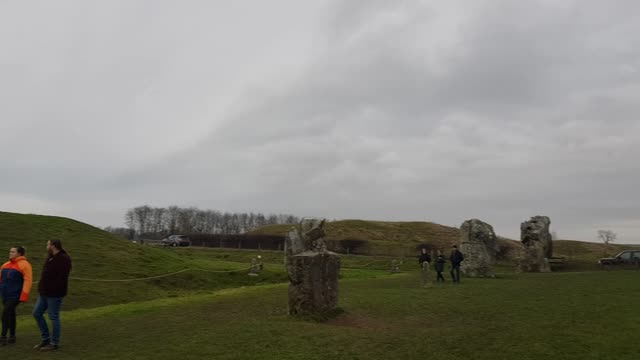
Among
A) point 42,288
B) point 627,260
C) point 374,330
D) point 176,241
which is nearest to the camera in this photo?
point 42,288

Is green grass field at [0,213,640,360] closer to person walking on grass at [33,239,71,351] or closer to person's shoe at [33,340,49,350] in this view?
person's shoe at [33,340,49,350]

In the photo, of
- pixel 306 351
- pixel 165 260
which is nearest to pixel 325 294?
pixel 306 351

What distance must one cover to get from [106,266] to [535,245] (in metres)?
29.9

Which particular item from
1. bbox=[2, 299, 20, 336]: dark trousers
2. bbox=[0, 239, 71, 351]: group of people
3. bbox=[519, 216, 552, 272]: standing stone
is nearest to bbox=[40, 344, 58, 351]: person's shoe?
bbox=[0, 239, 71, 351]: group of people

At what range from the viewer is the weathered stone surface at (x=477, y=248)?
34906 mm

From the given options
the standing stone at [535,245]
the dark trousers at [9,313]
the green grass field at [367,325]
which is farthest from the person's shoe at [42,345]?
the standing stone at [535,245]

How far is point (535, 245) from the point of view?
40531 millimetres

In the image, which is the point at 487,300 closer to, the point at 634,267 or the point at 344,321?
the point at 344,321

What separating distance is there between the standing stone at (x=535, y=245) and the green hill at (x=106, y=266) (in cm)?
1853

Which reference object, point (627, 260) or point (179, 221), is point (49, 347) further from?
point (179, 221)

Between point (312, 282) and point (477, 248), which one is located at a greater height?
point (477, 248)

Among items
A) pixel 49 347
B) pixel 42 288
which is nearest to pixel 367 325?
pixel 49 347

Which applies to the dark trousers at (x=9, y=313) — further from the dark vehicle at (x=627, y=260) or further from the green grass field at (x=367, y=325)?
the dark vehicle at (x=627, y=260)

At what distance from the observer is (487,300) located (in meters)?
20.0
